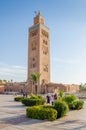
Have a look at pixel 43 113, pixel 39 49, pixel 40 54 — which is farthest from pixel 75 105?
pixel 39 49

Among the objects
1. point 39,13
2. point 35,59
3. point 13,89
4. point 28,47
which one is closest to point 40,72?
point 35,59

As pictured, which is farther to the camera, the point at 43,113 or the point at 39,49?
the point at 39,49

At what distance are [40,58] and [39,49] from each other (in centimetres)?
286

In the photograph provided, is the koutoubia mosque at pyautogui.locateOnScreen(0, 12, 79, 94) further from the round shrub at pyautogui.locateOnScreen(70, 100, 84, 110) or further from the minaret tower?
the round shrub at pyautogui.locateOnScreen(70, 100, 84, 110)

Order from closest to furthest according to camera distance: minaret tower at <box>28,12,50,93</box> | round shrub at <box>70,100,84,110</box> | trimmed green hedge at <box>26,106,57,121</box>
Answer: trimmed green hedge at <box>26,106,57,121</box>
round shrub at <box>70,100,84,110</box>
minaret tower at <box>28,12,50,93</box>

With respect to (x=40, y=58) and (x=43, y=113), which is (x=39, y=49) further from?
(x=43, y=113)

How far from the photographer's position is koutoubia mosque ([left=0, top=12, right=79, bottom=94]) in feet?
212

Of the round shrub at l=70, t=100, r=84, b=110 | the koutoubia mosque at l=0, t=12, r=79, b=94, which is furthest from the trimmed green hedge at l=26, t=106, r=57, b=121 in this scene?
the koutoubia mosque at l=0, t=12, r=79, b=94

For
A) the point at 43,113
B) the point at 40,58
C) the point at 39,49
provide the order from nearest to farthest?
1. the point at 43,113
2. the point at 40,58
3. the point at 39,49

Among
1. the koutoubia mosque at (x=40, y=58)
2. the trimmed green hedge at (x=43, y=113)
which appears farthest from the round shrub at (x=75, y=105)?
the koutoubia mosque at (x=40, y=58)

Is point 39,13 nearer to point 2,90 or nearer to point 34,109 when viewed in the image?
point 2,90

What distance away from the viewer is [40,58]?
64.7 meters

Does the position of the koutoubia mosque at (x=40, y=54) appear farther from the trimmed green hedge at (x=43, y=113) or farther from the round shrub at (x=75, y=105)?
the trimmed green hedge at (x=43, y=113)

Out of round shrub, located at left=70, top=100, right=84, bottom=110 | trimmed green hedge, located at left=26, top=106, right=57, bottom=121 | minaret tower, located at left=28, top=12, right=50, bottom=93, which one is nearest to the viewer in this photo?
trimmed green hedge, located at left=26, top=106, right=57, bottom=121
